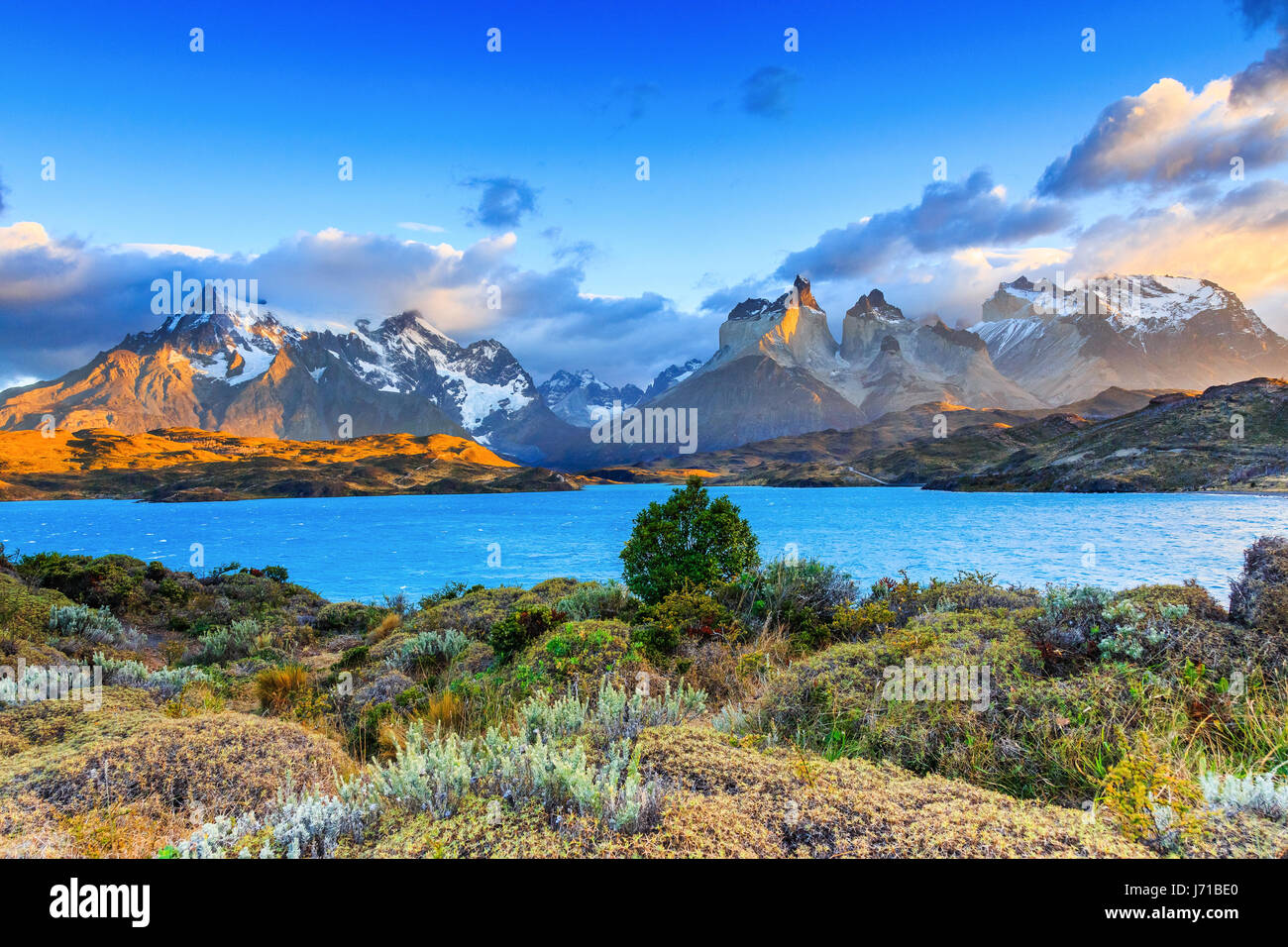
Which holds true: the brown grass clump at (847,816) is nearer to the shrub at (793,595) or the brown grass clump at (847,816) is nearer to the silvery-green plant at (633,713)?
the silvery-green plant at (633,713)

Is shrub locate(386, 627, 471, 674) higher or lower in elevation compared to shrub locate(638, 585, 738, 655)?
lower

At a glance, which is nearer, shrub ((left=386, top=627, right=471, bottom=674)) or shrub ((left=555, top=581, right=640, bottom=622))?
shrub ((left=386, top=627, right=471, bottom=674))

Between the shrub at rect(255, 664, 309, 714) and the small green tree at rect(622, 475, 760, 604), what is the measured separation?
609cm

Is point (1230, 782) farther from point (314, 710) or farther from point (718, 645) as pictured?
point (314, 710)

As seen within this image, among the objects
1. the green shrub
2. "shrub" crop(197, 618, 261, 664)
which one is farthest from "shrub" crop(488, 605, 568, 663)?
"shrub" crop(197, 618, 261, 664)

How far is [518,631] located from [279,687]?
10.6ft

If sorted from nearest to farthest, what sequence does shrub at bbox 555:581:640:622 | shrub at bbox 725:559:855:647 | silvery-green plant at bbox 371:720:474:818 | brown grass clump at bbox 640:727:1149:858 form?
brown grass clump at bbox 640:727:1149:858 → silvery-green plant at bbox 371:720:474:818 → shrub at bbox 725:559:855:647 → shrub at bbox 555:581:640:622

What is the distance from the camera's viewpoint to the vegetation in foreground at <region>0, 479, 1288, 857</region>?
2.83m

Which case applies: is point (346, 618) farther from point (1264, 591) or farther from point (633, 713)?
point (1264, 591)

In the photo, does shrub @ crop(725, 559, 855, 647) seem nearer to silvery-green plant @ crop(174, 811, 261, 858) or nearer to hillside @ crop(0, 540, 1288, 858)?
hillside @ crop(0, 540, 1288, 858)

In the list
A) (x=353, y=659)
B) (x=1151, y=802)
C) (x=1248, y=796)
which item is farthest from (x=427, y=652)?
(x=1248, y=796)

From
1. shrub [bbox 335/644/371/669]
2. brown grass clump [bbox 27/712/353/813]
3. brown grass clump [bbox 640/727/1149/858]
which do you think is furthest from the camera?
shrub [bbox 335/644/371/669]

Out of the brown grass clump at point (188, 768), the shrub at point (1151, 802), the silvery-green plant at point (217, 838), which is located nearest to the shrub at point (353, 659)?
the brown grass clump at point (188, 768)
